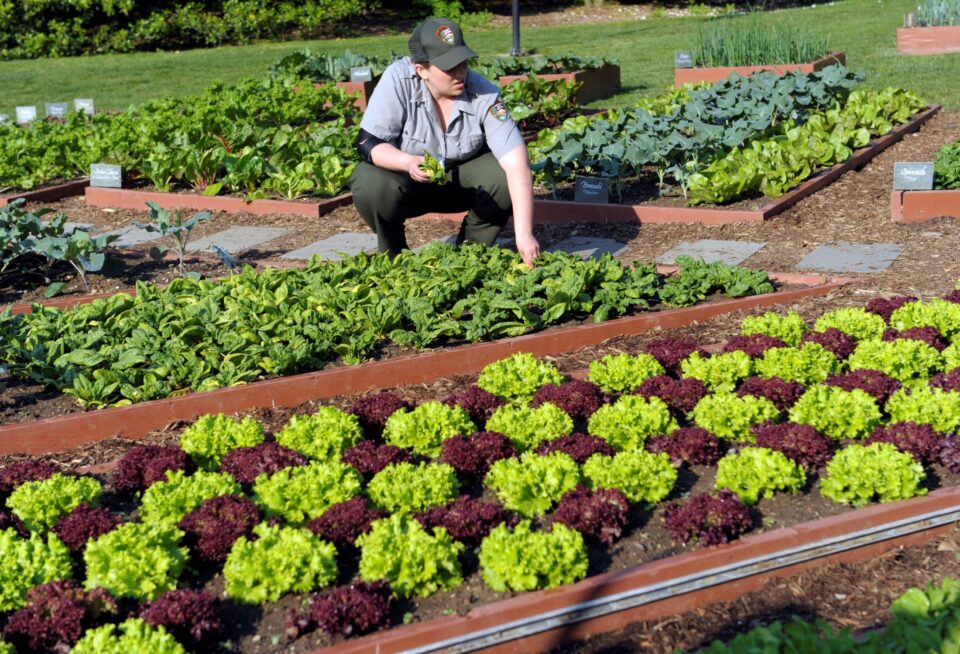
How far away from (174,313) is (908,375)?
3.17 meters

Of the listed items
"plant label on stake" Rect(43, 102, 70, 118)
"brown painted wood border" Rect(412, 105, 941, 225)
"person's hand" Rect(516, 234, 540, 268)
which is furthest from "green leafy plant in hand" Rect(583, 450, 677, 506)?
"plant label on stake" Rect(43, 102, 70, 118)

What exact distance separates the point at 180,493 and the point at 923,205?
505 cm

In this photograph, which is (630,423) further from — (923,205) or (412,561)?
(923,205)

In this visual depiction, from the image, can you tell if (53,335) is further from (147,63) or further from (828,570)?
(147,63)

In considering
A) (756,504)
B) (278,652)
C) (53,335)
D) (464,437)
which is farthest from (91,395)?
(756,504)

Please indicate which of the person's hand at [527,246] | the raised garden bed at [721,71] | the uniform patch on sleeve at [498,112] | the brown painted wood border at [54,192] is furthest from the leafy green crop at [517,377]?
the raised garden bed at [721,71]

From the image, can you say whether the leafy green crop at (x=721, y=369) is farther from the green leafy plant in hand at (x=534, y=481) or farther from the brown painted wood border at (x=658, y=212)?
the brown painted wood border at (x=658, y=212)

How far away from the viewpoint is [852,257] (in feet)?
21.1

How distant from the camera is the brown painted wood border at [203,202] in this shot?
823cm

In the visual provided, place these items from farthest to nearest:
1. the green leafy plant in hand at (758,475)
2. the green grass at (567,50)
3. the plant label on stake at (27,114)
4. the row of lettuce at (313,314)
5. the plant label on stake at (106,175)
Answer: the green grass at (567,50) → the plant label on stake at (27,114) → the plant label on stake at (106,175) → the row of lettuce at (313,314) → the green leafy plant in hand at (758,475)

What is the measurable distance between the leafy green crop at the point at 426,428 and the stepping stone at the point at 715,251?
2659 millimetres

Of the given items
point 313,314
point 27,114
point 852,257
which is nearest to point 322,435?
point 313,314

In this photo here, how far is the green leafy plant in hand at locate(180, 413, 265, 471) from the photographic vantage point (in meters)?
4.21

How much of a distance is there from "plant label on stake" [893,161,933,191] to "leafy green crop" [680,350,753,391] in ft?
9.62
